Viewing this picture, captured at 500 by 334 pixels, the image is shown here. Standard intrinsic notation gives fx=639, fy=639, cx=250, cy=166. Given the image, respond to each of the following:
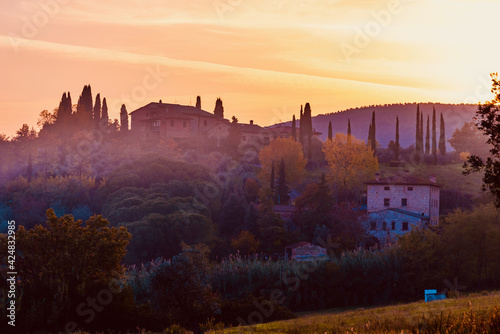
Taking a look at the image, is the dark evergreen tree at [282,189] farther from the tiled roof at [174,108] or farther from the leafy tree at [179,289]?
the leafy tree at [179,289]

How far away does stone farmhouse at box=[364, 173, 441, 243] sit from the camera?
7081cm

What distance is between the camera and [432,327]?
15.0 m

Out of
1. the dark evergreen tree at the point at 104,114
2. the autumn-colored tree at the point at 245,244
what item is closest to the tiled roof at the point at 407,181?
the autumn-colored tree at the point at 245,244

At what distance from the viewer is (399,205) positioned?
75.8m

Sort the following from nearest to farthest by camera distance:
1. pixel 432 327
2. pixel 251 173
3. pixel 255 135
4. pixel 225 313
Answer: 1. pixel 432 327
2. pixel 225 313
3. pixel 251 173
4. pixel 255 135

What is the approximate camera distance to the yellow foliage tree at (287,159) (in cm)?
9381

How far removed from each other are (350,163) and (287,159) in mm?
9466

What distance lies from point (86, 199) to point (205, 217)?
22.4m

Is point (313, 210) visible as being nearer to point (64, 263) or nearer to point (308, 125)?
point (308, 125)

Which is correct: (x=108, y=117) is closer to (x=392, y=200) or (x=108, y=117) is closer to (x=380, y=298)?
(x=392, y=200)

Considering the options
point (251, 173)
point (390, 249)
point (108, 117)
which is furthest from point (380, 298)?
point (108, 117)

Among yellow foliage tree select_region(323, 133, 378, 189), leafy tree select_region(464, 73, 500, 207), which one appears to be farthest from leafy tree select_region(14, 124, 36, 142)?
leafy tree select_region(464, 73, 500, 207)

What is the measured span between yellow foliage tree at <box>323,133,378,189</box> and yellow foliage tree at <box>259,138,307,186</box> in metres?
4.68

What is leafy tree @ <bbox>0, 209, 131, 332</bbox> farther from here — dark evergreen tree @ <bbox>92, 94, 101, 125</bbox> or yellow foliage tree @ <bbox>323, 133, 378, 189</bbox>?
dark evergreen tree @ <bbox>92, 94, 101, 125</bbox>
